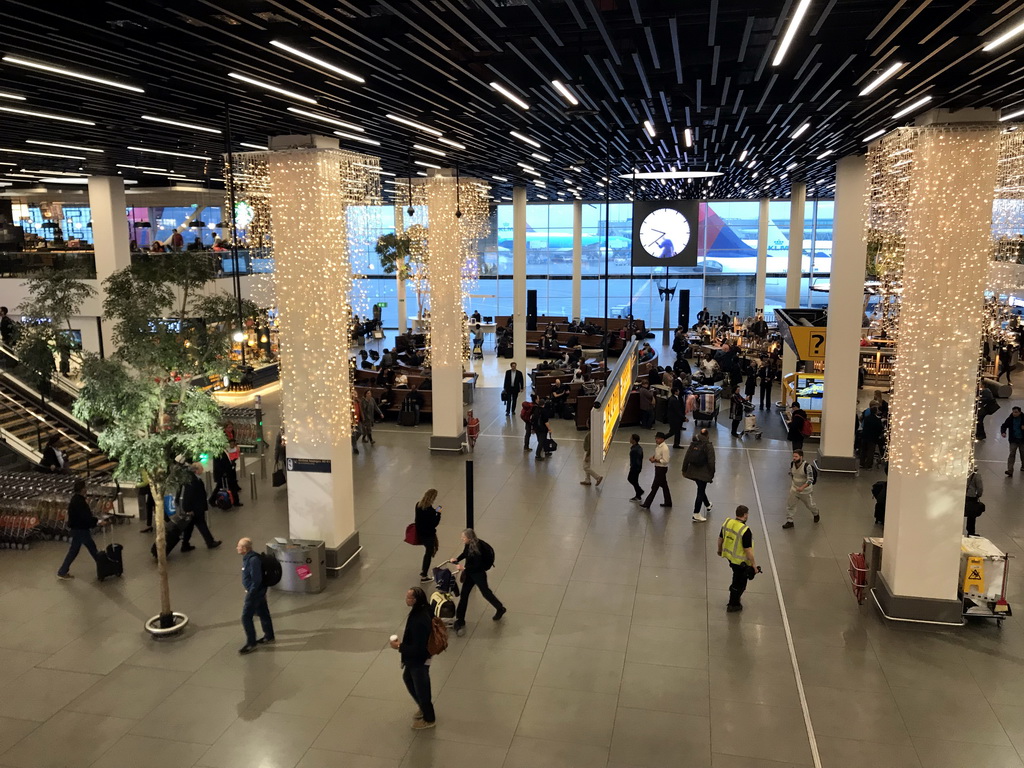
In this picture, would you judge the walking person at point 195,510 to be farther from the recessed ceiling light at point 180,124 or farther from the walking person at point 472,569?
the recessed ceiling light at point 180,124

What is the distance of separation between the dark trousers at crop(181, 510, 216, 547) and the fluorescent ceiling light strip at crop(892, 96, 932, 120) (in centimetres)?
959

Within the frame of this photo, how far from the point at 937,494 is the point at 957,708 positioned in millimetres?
2254

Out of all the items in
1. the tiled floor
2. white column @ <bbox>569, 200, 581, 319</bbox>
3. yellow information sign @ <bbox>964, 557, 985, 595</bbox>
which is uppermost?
white column @ <bbox>569, 200, 581, 319</bbox>

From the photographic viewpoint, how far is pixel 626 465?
Result: 14.5 meters

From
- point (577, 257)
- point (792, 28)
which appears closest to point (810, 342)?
point (792, 28)

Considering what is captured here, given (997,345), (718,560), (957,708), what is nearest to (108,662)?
(718,560)

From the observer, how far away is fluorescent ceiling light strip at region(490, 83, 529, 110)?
23.7ft

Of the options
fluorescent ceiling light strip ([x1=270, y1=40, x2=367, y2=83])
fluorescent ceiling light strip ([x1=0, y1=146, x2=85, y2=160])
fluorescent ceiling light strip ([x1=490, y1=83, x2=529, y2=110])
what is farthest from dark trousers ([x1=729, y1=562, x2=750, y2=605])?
fluorescent ceiling light strip ([x1=0, y1=146, x2=85, y2=160])

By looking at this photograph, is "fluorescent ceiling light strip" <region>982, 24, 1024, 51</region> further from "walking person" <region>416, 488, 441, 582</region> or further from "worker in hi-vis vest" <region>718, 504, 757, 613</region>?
"walking person" <region>416, 488, 441, 582</region>

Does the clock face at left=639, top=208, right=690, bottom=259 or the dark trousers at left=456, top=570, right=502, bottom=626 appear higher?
the clock face at left=639, top=208, right=690, bottom=259

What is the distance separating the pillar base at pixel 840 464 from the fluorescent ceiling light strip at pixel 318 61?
35.2ft

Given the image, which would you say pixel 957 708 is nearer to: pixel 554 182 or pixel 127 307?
pixel 127 307

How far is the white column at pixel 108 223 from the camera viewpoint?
1761 centimetres

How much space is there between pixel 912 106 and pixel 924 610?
5.18 m
